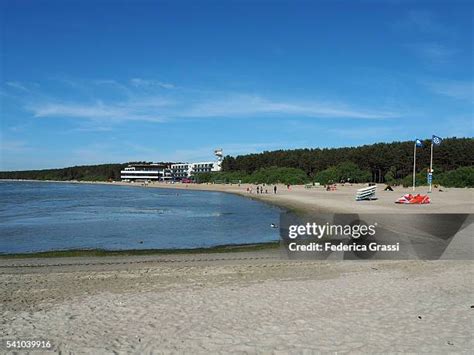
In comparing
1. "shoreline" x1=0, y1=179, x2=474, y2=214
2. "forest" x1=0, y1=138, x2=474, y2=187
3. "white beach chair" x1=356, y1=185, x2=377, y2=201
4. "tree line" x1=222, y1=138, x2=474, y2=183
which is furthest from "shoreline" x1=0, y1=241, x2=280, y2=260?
"tree line" x1=222, y1=138, x2=474, y2=183

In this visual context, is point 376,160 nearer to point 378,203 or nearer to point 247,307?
point 378,203

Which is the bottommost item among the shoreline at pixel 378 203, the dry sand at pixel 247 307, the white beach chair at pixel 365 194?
the dry sand at pixel 247 307

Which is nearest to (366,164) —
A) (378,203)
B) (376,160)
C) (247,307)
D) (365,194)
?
(376,160)

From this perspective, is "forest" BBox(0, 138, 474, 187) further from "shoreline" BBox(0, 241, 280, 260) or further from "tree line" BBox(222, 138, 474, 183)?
"shoreline" BBox(0, 241, 280, 260)

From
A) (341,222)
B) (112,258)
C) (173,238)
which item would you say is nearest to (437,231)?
(341,222)

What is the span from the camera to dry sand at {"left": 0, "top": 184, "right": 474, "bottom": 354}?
6707 millimetres

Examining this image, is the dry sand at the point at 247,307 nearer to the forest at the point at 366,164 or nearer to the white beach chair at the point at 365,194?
the white beach chair at the point at 365,194

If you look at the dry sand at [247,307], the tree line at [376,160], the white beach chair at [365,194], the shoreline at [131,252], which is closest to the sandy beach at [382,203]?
the white beach chair at [365,194]

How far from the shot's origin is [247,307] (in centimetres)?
873

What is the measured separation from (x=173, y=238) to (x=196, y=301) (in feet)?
46.0

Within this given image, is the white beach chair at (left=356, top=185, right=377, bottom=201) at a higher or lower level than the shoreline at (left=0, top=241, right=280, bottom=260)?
higher

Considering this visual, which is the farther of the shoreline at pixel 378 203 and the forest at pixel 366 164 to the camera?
the forest at pixel 366 164

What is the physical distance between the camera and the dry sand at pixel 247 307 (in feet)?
22.0

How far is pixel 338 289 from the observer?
10.2 m
